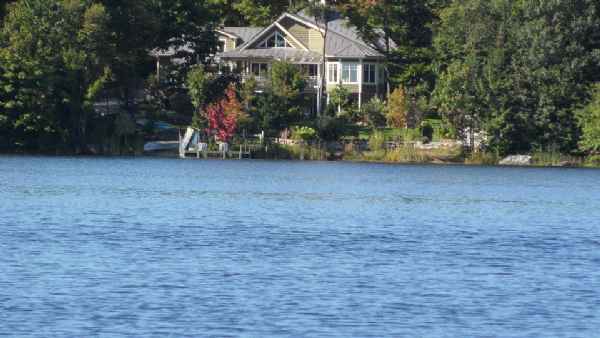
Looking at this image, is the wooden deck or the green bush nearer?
the green bush

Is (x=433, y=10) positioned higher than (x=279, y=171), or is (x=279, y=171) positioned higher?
(x=433, y=10)

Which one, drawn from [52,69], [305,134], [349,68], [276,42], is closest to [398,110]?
[305,134]

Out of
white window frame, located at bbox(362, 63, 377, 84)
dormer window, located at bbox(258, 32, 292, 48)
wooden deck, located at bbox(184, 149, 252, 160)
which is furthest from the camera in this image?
dormer window, located at bbox(258, 32, 292, 48)

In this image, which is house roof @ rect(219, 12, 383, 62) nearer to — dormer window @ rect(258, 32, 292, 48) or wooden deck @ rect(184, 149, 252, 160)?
dormer window @ rect(258, 32, 292, 48)

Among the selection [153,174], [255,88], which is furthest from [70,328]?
[255,88]

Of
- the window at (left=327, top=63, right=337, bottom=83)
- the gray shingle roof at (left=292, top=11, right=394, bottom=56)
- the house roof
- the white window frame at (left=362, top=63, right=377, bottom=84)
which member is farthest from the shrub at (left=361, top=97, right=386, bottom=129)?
the gray shingle roof at (left=292, top=11, right=394, bottom=56)

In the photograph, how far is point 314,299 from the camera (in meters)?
31.3

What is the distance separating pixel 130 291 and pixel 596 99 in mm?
64951

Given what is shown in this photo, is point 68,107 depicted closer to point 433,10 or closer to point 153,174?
point 153,174

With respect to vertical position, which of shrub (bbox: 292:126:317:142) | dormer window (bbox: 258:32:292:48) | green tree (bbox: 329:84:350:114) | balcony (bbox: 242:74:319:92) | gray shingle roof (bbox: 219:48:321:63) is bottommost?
shrub (bbox: 292:126:317:142)

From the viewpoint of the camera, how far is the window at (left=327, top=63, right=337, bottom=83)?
111938 millimetres

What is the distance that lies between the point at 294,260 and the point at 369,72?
74.8m

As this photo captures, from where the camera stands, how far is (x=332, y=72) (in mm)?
112250

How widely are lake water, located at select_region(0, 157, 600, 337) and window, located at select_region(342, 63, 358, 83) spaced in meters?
41.1
